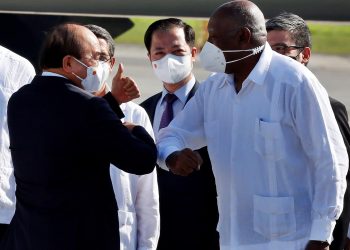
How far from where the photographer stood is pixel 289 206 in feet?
9.88

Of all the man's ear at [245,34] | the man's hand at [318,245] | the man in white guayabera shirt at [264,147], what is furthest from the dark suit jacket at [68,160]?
the man's hand at [318,245]

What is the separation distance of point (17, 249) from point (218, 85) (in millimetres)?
970

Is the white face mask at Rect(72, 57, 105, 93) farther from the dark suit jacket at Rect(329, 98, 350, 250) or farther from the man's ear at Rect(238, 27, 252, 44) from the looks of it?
the dark suit jacket at Rect(329, 98, 350, 250)

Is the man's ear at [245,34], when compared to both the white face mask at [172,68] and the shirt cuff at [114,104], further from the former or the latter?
the white face mask at [172,68]

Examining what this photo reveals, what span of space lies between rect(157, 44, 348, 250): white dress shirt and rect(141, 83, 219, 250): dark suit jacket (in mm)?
618

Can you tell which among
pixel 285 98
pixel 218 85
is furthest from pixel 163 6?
pixel 285 98

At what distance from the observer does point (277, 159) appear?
300cm

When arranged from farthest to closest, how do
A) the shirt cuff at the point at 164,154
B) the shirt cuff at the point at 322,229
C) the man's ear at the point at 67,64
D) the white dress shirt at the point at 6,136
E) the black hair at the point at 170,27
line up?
the black hair at the point at 170,27 → the white dress shirt at the point at 6,136 → the shirt cuff at the point at 164,154 → the man's ear at the point at 67,64 → the shirt cuff at the point at 322,229

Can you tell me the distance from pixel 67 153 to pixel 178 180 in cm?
102

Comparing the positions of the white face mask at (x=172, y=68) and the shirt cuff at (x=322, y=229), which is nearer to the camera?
the shirt cuff at (x=322, y=229)

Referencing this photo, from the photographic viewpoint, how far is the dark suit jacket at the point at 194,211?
381cm

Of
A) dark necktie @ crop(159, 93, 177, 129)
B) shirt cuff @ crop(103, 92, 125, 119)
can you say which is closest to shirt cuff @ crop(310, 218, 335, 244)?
shirt cuff @ crop(103, 92, 125, 119)

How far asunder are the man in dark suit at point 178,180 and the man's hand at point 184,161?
0.64 meters

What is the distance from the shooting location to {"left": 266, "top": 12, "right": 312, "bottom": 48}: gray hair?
3.82 m
